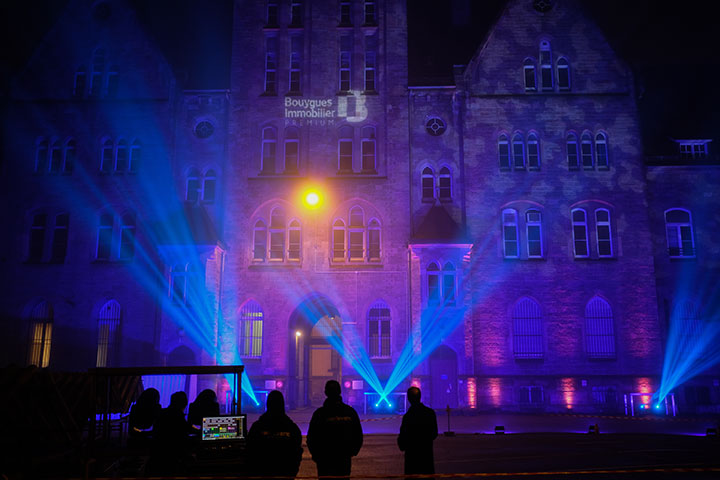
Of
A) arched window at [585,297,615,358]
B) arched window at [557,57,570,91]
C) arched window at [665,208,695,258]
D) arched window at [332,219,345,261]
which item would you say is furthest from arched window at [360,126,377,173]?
arched window at [665,208,695,258]

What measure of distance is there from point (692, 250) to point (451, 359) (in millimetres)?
13214

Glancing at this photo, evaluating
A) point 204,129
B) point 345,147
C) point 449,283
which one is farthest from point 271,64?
point 449,283

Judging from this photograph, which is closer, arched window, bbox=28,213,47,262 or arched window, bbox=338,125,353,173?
arched window, bbox=28,213,47,262

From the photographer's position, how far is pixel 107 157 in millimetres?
29797

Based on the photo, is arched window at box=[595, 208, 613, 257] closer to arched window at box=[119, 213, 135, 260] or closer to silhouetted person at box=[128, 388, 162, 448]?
silhouetted person at box=[128, 388, 162, 448]

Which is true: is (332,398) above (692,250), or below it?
below

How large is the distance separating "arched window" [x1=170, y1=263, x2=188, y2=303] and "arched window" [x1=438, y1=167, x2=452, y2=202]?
13.2 metres

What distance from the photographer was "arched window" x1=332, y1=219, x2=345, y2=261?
28.7m

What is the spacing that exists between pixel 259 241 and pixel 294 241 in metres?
1.77

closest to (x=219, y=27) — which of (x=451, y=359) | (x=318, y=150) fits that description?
(x=318, y=150)

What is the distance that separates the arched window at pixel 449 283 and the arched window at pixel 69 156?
19.6 m

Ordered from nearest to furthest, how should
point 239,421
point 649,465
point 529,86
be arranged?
point 239,421 < point 649,465 < point 529,86

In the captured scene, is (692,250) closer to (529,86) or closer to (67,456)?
(529,86)

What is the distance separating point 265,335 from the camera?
28.0m
